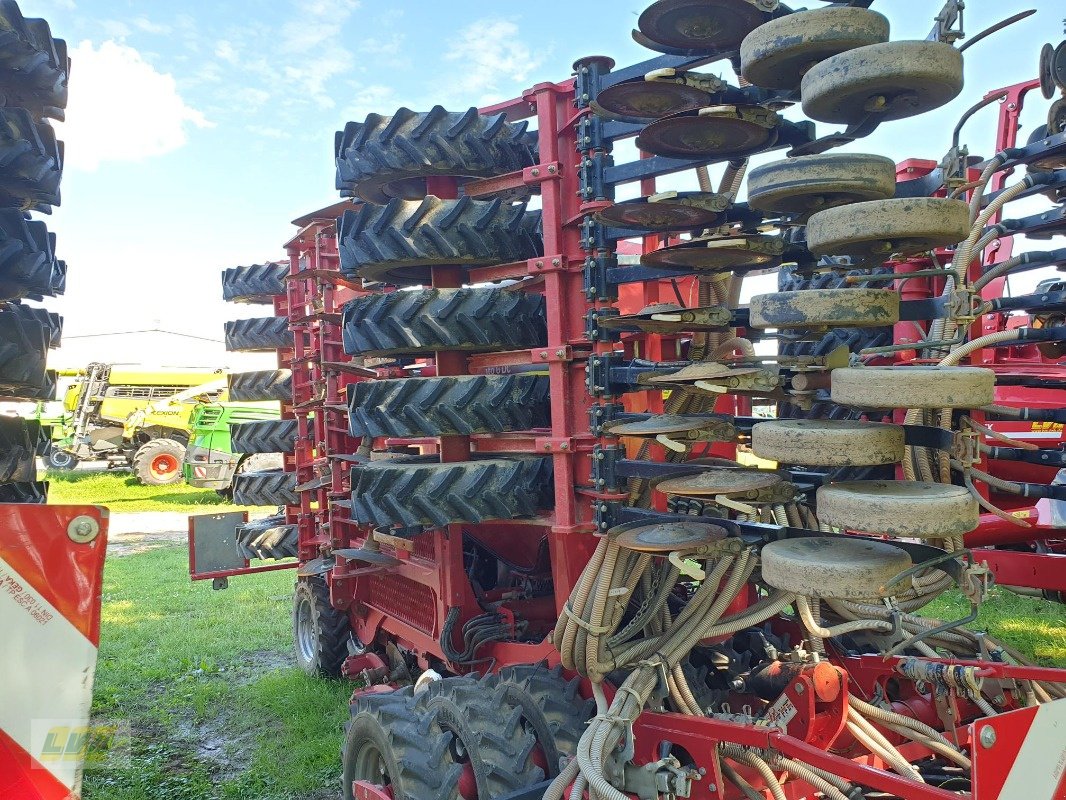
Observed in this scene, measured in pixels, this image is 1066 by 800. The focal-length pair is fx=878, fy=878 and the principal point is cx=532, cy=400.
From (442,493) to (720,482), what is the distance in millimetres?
1122

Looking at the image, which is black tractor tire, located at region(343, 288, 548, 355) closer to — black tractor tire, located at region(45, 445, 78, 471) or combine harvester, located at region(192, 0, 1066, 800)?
combine harvester, located at region(192, 0, 1066, 800)

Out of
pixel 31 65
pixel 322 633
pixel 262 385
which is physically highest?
pixel 31 65

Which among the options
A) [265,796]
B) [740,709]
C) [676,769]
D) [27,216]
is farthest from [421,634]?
[27,216]

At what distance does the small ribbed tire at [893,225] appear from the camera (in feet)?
7.57

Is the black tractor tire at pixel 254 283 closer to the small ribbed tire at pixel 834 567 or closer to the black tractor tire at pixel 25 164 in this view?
the black tractor tire at pixel 25 164

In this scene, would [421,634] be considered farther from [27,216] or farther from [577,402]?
[27,216]

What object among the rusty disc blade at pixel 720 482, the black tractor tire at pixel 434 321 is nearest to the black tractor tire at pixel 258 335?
the black tractor tire at pixel 434 321

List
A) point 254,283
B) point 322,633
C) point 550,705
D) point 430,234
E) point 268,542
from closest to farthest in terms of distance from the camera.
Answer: point 550,705 < point 430,234 < point 322,633 < point 268,542 < point 254,283

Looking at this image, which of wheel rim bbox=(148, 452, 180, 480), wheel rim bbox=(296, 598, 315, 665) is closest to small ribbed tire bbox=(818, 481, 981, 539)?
→ wheel rim bbox=(296, 598, 315, 665)

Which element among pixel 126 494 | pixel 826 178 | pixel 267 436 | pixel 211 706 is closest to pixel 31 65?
pixel 826 178

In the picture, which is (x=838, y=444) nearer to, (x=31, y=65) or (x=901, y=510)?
(x=901, y=510)

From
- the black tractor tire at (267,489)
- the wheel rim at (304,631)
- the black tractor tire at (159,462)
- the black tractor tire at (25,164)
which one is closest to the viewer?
the black tractor tire at (25,164)

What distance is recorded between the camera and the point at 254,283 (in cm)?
776

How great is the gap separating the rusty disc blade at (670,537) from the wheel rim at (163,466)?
1939 cm
